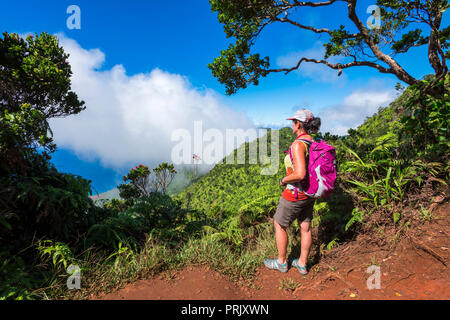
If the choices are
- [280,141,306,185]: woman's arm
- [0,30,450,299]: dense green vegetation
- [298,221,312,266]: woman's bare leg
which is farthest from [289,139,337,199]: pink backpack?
[0,30,450,299]: dense green vegetation

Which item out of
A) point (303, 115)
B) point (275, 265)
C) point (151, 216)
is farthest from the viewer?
point (151, 216)

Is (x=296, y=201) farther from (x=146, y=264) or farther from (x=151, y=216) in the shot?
(x=151, y=216)

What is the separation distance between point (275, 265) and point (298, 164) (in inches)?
64.5

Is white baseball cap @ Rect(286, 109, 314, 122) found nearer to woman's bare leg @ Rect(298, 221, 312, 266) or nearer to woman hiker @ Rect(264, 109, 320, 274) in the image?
woman hiker @ Rect(264, 109, 320, 274)

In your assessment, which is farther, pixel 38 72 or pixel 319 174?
pixel 38 72

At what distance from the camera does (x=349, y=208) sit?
13.3 feet

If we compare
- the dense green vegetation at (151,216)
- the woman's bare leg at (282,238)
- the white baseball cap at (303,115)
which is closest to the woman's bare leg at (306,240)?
the woman's bare leg at (282,238)

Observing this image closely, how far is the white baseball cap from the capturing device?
316 cm

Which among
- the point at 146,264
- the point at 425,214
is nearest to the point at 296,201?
the point at 425,214

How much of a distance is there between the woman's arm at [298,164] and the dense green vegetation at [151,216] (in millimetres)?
1460

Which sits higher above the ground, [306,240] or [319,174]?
[319,174]

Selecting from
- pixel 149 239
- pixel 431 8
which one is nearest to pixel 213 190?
pixel 149 239

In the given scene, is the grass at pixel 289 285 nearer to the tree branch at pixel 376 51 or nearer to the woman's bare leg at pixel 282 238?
the woman's bare leg at pixel 282 238

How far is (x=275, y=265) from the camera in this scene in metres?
3.42
